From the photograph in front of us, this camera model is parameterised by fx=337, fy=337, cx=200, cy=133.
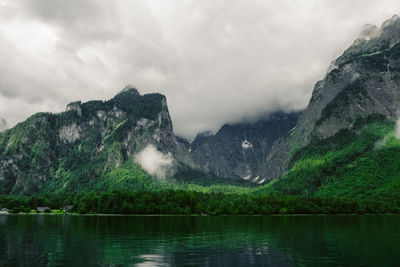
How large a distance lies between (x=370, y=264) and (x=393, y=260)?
5.69 meters

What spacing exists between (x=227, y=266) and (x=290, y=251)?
17.3 m

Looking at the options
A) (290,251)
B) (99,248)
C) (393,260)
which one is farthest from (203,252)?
(393,260)

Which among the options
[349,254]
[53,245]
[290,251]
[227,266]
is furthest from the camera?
[53,245]

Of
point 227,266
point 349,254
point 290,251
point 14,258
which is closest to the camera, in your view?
point 227,266

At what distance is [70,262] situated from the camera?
1758 inches

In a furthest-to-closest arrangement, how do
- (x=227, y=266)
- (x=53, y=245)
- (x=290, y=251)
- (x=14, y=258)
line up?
(x=53, y=245), (x=290, y=251), (x=14, y=258), (x=227, y=266)

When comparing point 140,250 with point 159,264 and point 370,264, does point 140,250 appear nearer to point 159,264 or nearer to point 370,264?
point 159,264

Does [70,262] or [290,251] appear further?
[290,251]

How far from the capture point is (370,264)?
4388 centimetres

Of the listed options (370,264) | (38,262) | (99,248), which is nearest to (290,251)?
(370,264)

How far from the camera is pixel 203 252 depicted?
54.4 meters

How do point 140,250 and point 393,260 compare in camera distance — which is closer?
point 393,260

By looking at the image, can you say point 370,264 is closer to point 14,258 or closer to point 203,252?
point 203,252

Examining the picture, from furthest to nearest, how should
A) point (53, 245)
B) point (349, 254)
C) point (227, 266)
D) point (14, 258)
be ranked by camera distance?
1. point (53, 245)
2. point (349, 254)
3. point (14, 258)
4. point (227, 266)
